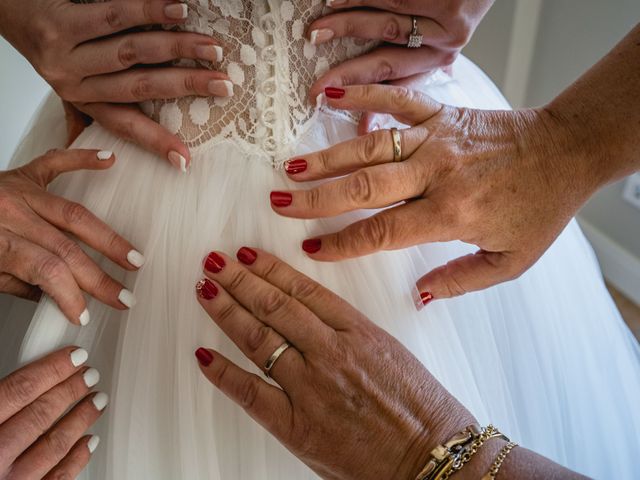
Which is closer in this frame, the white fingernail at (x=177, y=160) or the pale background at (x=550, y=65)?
the white fingernail at (x=177, y=160)

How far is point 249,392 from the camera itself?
574 mm

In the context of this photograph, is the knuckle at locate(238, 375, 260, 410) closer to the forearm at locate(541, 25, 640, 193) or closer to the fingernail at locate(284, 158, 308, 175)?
the fingernail at locate(284, 158, 308, 175)

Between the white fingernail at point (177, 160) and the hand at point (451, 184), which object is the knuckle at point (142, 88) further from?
the hand at point (451, 184)

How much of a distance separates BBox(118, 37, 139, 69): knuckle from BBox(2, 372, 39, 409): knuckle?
0.37 metres

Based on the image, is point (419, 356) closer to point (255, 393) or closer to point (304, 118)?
point (255, 393)

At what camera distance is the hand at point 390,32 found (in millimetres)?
681

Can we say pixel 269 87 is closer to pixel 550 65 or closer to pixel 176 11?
pixel 176 11

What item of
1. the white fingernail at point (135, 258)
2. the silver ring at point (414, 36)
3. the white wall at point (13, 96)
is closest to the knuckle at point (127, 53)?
the white fingernail at point (135, 258)

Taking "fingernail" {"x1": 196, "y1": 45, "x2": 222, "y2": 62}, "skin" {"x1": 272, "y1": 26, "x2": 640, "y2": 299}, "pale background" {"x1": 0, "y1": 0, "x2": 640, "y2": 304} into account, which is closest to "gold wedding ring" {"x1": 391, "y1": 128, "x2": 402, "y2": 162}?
"skin" {"x1": 272, "y1": 26, "x2": 640, "y2": 299}

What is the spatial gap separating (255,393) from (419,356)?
0.22m

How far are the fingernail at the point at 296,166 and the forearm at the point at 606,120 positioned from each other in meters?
0.30

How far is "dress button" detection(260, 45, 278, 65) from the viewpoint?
0.68m

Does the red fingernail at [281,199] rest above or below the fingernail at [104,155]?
below

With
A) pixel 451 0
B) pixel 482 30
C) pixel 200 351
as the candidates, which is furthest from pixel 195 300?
pixel 482 30
